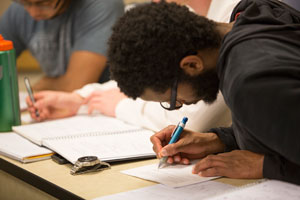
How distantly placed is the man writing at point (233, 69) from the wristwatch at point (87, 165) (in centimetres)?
16

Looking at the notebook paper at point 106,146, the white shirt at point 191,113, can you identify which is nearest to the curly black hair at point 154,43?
the notebook paper at point 106,146

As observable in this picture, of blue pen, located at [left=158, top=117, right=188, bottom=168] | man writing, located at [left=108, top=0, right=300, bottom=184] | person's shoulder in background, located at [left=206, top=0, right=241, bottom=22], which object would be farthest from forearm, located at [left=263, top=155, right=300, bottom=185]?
person's shoulder in background, located at [left=206, top=0, right=241, bottom=22]

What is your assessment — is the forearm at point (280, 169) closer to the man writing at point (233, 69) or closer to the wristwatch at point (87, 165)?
the man writing at point (233, 69)

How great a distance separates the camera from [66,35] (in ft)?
7.31

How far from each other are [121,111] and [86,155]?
44 centimetres

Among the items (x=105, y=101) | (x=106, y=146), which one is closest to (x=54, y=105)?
(x=105, y=101)

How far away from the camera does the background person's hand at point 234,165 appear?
3.27ft

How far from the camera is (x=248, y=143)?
1.03m

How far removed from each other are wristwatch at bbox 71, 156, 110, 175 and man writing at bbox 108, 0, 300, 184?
16cm

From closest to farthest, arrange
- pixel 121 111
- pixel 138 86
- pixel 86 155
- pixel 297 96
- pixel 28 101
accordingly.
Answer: pixel 297 96 < pixel 138 86 < pixel 86 155 < pixel 121 111 < pixel 28 101

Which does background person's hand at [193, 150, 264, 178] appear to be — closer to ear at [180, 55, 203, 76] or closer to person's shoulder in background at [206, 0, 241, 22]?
ear at [180, 55, 203, 76]

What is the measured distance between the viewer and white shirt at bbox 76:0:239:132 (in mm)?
1356

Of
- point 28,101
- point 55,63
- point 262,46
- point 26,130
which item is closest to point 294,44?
point 262,46

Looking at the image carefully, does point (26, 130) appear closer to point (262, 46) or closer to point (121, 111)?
point (121, 111)
